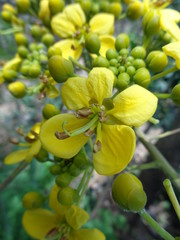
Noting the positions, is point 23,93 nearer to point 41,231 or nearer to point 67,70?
point 67,70

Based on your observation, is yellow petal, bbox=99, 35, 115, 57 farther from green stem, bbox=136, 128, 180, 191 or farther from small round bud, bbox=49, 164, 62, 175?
small round bud, bbox=49, 164, 62, 175

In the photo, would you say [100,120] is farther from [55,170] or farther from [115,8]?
[115,8]

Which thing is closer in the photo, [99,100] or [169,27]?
[99,100]

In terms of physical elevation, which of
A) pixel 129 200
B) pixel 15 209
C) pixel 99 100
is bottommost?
pixel 15 209

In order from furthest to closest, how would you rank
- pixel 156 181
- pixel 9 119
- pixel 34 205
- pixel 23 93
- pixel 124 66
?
pixel 9 119 < pixel 156 181 < pixel 23 93 < pixel 34 205 < pixel 124 66

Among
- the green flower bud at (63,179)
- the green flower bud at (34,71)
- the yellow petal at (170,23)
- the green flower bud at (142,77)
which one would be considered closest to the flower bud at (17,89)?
the green flower bud at (34,71)

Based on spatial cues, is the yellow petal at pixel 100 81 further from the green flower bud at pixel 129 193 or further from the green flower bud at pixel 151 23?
the green flower bud at pixel 151 23

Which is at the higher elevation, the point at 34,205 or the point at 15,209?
the point at 34,205

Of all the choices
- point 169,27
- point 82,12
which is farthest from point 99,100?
point 82,12
